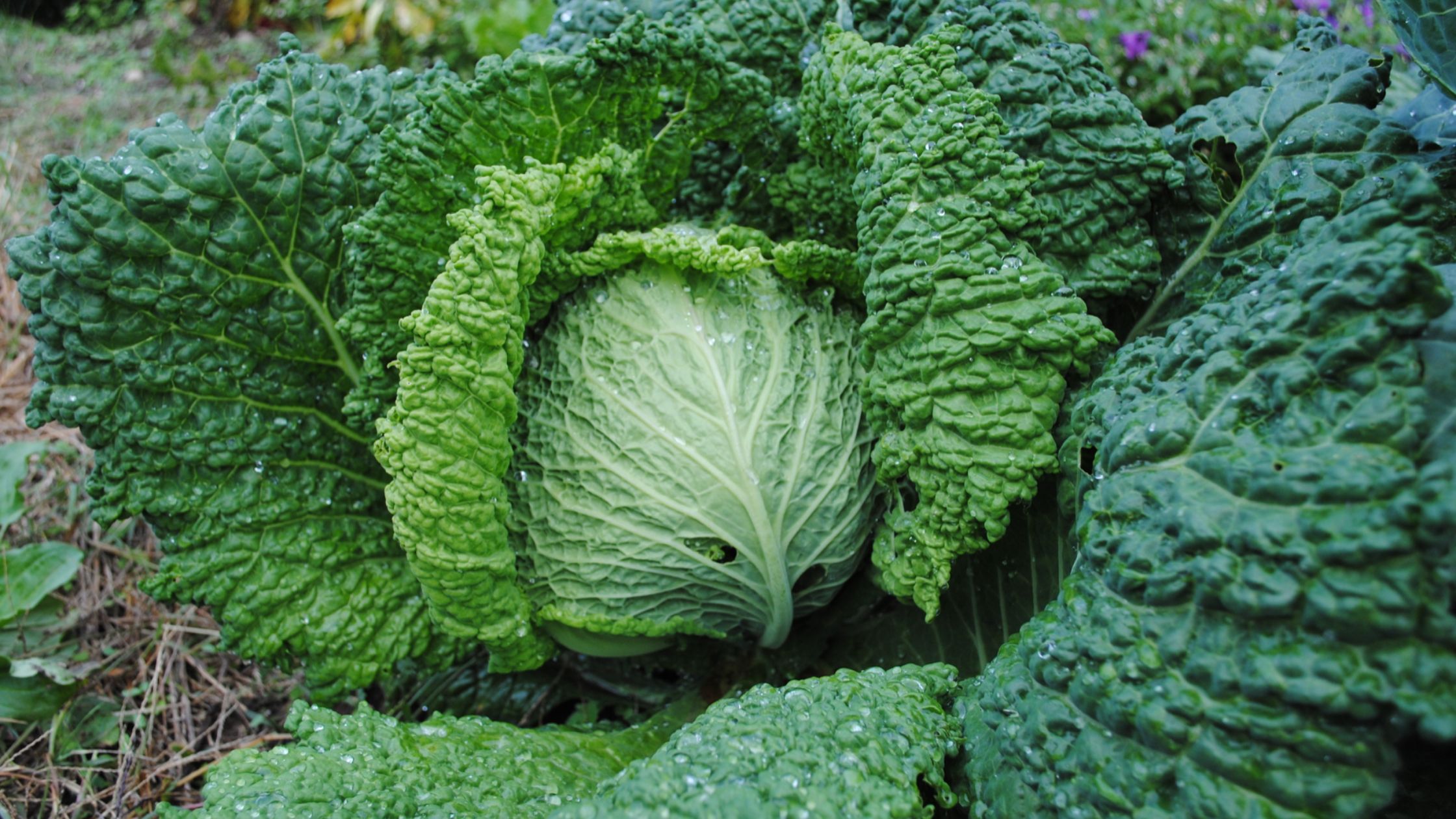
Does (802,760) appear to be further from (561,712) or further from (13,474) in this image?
(13,474)

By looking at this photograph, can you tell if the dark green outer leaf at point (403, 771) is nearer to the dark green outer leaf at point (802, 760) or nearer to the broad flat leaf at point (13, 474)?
the dark green outer leaf at point (802, 760)

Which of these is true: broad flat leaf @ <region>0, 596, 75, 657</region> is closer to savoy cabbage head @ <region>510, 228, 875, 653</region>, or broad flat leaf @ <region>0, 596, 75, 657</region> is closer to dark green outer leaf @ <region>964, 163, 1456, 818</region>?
savoy cabbage head @ <region>510, 228, 875, 653</region>

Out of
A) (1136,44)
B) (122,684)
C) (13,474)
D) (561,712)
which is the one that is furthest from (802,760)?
(1136,44)

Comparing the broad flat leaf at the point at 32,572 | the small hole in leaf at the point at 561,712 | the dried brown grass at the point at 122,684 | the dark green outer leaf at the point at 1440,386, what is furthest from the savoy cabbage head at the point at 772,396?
the broad flat leaf at the point at 32,572

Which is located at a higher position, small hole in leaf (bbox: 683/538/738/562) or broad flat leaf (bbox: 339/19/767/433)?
broad flat leaf (bbox: 339/19/767/433)

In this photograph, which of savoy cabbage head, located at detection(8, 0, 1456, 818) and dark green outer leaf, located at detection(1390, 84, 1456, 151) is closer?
savoy cabbage head, located at detection(8, 0, 1456, 818)

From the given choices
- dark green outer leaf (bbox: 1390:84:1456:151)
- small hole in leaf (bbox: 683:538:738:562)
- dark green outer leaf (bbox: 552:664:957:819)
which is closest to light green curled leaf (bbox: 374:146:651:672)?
small hole in leaf (bbox: 683:538:738:562)

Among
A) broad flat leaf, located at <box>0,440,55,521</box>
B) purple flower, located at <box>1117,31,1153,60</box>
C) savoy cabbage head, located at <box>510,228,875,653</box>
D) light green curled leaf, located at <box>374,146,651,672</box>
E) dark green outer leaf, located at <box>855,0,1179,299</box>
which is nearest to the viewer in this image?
light green curled leaf, located at <box>374,146,651,672</box>

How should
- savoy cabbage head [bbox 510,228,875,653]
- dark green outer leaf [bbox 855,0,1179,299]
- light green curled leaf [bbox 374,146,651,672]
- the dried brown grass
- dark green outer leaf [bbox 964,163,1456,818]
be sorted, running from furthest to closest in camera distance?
1. the dried brown grass
2. savoy cabbage head [bbox 510,228,875,653]
3. dark green outer leaf [bbox 855,0,1179,299]
4. light green curled leaf [bbox 374,146,651,672]
5. dark green outer leaf [bbox 964,163,1456,818]
